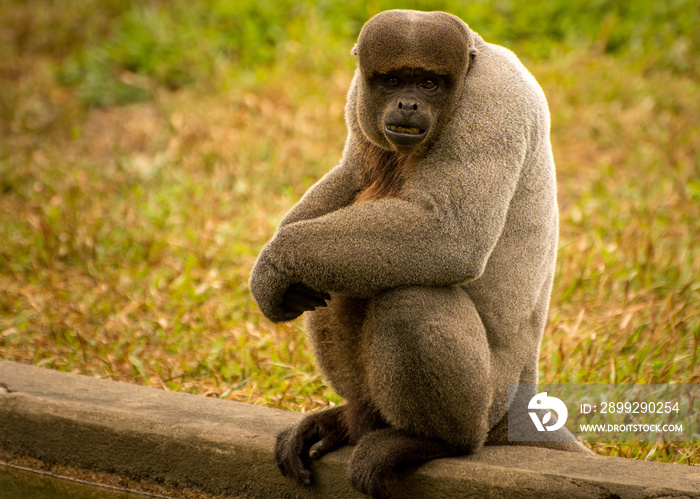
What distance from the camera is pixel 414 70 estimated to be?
107 inches

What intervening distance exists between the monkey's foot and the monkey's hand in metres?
0.46

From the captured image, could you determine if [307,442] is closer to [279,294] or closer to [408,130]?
[279,294]

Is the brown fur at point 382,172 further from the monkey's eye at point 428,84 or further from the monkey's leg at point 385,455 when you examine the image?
the monkey's leg at point 385,455

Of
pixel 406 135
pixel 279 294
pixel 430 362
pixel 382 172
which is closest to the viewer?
pixel 430 362

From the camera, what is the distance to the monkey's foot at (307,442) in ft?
9.71

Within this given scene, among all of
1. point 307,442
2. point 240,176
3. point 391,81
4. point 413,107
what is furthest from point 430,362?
point 240,176

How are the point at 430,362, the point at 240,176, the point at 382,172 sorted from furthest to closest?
the point at 240,176 < the point at 382,172 < the point at 430,362

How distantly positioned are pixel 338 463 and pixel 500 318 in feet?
2.64

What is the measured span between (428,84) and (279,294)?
0.90 m

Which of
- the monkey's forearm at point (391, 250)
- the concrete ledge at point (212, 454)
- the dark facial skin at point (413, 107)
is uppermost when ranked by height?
the dark facial skin at point (413, 107)

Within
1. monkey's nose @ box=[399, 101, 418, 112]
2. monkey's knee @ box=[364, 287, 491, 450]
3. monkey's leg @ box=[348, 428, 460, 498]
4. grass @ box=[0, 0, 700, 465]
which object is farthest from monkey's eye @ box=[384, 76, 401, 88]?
grass @ box=[0, 0, 700, 465]

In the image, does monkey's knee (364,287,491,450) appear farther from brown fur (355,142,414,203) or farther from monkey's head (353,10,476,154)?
monkey's head (353,10,476,154)

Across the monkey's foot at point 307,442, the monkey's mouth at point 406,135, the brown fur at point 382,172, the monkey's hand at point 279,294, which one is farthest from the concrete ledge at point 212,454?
the monkey's mouth at point 406,135

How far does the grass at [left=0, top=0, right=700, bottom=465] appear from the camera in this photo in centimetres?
454
